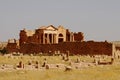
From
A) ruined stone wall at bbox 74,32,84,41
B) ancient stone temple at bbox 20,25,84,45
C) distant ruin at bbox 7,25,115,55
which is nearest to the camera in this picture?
distant ruin at bbox 7,25,115,55

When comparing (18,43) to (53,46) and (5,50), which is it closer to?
(5,50)

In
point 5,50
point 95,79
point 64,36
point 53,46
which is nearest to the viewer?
point 95,79

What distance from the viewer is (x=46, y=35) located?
71.9m

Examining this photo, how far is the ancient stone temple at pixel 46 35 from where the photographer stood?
70.4 meters

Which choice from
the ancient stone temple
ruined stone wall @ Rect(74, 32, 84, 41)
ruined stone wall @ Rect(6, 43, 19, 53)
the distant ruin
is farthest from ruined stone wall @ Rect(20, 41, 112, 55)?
ruined stone wall @ Rect(74, 32, 84, 41)

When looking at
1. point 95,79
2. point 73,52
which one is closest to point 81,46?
point 73,52

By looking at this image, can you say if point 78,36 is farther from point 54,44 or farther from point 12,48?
point 12,48

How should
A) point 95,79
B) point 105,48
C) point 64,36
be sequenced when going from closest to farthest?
point 95,79, point 105,48, point 64,36

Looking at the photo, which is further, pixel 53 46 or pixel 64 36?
pixel 64 36

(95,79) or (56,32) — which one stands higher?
(56,32)

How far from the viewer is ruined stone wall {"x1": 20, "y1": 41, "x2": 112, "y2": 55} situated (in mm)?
58553

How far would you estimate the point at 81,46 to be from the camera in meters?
60.8

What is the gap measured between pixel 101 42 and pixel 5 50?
730 inches

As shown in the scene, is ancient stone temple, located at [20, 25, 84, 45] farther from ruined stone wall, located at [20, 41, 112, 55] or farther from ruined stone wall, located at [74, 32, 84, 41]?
ruined stone wall, located at [20, 41, 112, 55]
